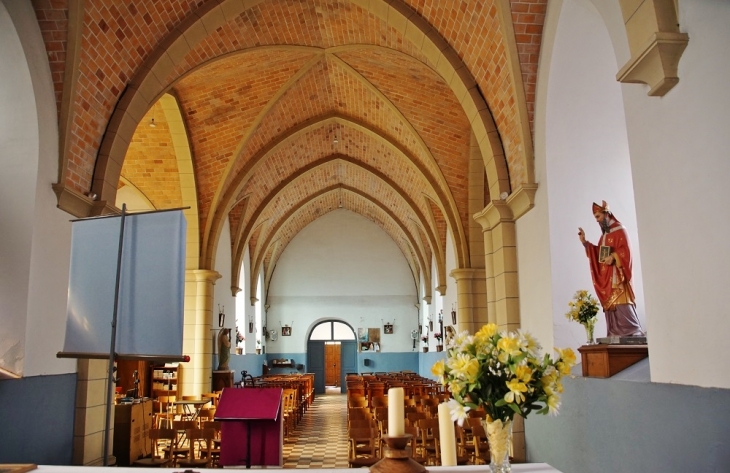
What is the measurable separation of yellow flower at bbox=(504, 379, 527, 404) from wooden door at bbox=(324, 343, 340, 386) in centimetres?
2352

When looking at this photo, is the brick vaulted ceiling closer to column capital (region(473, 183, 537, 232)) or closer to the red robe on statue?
column capital (region(473, 183, 537, 232))

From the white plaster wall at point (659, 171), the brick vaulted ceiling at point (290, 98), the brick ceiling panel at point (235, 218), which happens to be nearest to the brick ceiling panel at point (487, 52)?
the brick vaulted ceiling at point (290, 98)

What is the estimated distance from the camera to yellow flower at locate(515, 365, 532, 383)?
2160mm

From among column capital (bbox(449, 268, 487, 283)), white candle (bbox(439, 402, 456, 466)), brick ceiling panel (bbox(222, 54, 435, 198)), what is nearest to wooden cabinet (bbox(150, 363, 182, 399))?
brick ceiling panel (bbox(222, 54, 435, 198))

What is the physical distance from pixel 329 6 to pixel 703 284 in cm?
760

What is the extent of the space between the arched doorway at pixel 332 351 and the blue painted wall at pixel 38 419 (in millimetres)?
18091

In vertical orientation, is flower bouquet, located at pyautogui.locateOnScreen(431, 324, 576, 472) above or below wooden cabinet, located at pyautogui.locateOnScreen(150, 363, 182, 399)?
above

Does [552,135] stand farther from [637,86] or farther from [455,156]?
[455,156]

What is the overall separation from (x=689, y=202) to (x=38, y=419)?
5995 millimetres

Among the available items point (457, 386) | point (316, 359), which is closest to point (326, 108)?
point (457, 386)

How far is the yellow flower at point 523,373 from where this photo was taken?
2.16 m

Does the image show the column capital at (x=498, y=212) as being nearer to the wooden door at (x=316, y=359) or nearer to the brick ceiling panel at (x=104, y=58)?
the brick ceiling panel at (x=104, y=58)

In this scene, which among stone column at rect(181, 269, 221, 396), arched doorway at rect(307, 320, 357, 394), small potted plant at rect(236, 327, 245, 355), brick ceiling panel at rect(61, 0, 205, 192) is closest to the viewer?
brick ceiling panel at rect(61, 0, 205, 192)

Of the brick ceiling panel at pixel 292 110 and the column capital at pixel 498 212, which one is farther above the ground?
the brick ceiling panel at pixel 292 110
